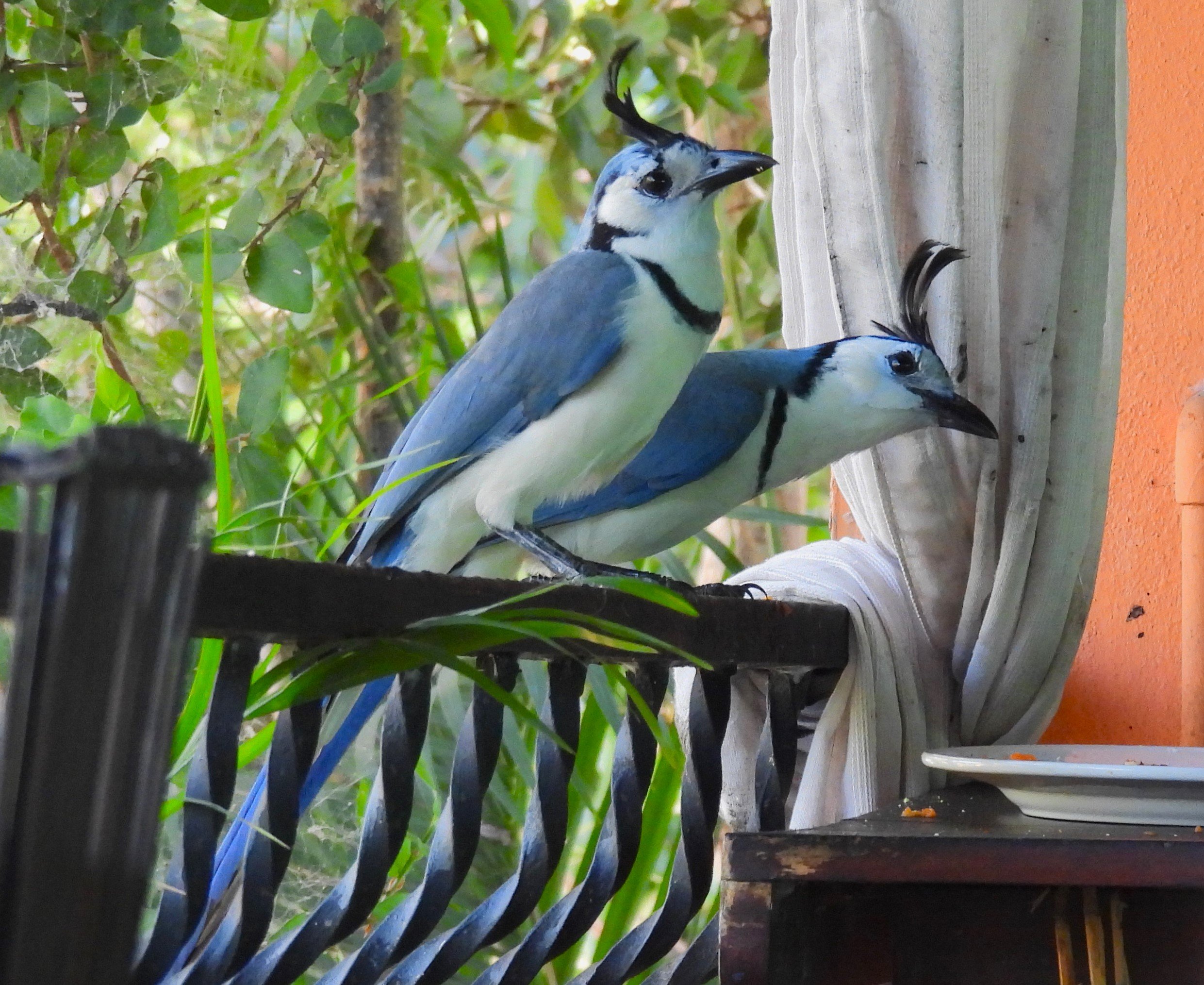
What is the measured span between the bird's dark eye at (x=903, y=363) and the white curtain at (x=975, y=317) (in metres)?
0.04

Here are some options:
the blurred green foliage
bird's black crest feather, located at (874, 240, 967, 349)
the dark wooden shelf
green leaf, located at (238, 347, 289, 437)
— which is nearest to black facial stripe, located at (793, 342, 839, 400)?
bird's black crest feather, located at (874, 240, 967, 349)

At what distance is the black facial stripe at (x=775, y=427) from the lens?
142cm

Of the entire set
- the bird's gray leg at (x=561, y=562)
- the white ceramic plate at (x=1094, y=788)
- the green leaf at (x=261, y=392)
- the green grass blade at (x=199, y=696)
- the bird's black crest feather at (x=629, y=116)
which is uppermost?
the bird's black crest feather at (x=629, y=116)

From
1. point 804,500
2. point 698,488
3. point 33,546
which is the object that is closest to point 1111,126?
point 698,488

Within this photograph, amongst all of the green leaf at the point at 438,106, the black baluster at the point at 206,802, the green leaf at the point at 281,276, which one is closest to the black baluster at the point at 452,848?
the black baluster at the point at 206,802

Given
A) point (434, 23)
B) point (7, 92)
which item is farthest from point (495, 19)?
point (7, 92)

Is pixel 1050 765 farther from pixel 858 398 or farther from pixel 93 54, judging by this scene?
pixel 93 54

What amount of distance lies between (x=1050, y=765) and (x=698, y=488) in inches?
25.7

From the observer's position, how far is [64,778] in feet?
0.87

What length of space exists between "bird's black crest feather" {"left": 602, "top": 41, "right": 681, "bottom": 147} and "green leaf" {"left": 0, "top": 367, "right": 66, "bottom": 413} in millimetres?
680

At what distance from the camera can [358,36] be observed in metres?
1.43

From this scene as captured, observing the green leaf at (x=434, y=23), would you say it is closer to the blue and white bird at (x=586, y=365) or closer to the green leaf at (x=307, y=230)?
the green leaf at (x=307, y=230)

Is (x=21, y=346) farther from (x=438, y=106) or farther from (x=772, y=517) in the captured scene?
(x=772, y=517)

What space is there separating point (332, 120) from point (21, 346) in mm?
416
